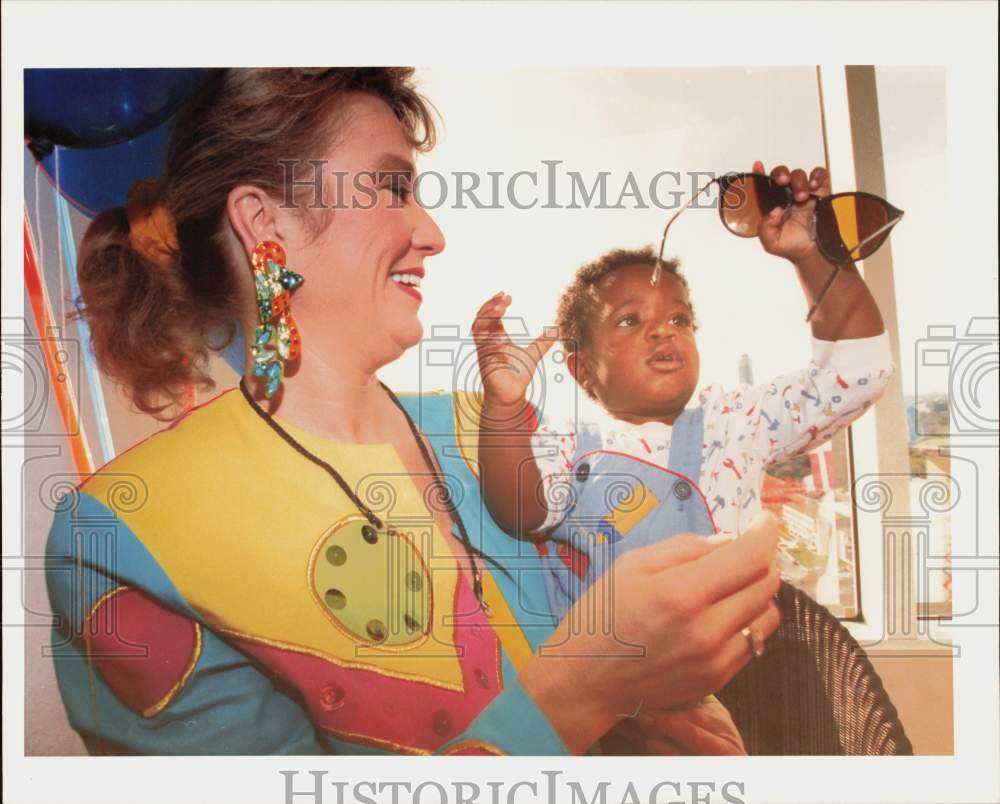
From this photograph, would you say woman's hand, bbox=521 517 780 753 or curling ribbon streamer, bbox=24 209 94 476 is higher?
curling ribbon streamer, bbox=24 209 94 476

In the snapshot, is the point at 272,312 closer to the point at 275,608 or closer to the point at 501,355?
the point at 501,355

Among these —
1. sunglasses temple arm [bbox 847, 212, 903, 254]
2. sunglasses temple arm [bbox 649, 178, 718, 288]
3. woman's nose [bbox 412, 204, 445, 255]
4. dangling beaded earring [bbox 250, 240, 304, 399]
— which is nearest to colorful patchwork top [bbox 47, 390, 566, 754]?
dangling beaded earring [bbox 250, 240, 304, 399]

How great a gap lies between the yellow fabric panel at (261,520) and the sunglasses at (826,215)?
1044 millimetres

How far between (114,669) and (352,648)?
578 mm

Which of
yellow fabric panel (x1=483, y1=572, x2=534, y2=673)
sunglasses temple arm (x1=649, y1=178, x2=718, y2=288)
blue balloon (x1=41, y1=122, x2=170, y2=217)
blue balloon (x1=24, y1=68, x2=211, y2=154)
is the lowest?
yellow fabric panel (x1=483, y1=572, x2=534, y2=673)

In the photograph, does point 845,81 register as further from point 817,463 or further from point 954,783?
point 954,783

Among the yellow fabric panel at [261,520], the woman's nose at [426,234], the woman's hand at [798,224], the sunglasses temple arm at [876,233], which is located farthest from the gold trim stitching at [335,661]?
the sunglasses temple arm at [876,233]

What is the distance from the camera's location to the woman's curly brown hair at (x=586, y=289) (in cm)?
237

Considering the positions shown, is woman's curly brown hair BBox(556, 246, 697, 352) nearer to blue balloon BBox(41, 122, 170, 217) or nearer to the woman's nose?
the woman's nose

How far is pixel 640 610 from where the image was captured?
2348 millimetres

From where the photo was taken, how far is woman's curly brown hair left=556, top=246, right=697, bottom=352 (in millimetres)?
2369

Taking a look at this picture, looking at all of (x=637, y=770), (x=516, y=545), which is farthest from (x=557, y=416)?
(x=637, y=770)

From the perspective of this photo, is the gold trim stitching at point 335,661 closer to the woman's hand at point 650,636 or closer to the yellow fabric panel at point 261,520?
the yellow fabric panel at point 261,520

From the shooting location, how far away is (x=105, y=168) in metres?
2.35
